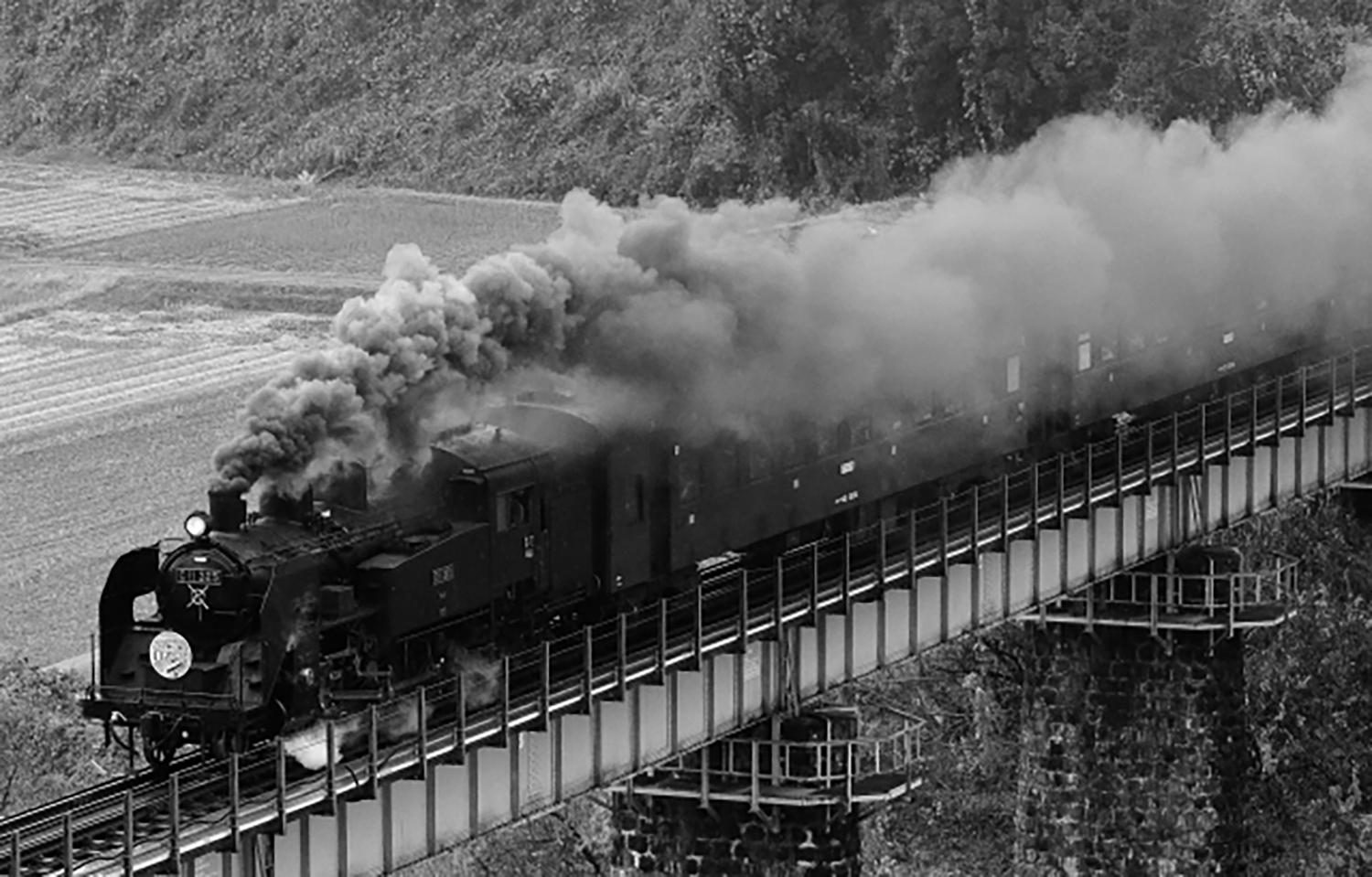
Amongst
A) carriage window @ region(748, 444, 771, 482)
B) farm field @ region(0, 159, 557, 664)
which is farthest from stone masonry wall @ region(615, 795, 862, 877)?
farm field @ region(0, 159, 557, 664)

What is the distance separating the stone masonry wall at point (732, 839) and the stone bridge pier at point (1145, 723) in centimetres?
1179

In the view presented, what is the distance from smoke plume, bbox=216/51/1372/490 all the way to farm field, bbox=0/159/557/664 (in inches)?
673

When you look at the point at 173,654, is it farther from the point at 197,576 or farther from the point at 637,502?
the point at 637,502

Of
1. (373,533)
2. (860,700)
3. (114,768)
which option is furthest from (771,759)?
(860,700)

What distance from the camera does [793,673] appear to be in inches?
1881

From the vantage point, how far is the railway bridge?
38.5 m

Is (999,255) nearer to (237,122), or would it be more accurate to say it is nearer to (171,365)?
(171,365)

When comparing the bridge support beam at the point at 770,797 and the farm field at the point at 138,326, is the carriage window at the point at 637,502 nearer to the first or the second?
the bridge support beam at the point at 770,797

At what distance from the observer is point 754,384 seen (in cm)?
4925

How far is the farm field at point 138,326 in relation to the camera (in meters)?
69.4

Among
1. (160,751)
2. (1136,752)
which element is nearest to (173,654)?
(160,751)

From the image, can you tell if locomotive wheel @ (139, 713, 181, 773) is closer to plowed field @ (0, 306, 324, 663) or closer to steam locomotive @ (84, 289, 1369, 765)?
steam locomotive @ (84, 289, 1369, 765)

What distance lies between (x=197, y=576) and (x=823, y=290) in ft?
44.5

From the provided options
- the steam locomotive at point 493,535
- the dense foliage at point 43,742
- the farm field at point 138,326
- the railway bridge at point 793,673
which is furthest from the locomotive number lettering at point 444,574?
the farm field at point 138,326
